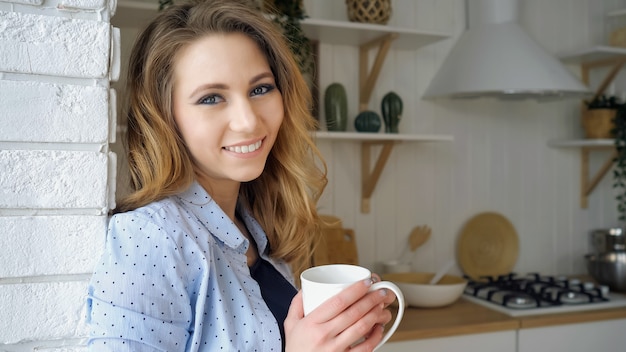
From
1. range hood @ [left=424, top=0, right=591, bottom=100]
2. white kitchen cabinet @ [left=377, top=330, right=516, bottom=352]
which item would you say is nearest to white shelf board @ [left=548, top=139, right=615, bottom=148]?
range hood @ [left=424, top=0, right=591, bottom=100]

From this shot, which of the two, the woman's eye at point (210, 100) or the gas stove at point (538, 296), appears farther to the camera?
the gas stove at point (538, 296)

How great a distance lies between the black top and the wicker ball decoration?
125 centimetres

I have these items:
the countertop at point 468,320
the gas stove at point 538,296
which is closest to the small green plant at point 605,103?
the gas stove at point 538,296

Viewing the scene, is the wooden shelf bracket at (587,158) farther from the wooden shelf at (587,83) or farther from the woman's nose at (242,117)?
the woman's nose at (242,117)

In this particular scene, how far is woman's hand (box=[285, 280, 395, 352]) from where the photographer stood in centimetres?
80

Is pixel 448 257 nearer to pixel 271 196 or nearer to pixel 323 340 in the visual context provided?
pixel 271 196

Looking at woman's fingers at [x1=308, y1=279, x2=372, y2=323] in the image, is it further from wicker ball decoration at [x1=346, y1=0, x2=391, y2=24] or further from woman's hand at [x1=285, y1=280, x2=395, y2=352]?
wicker ball decoration at [x1=346, y1=0, x2=391, y2=24]

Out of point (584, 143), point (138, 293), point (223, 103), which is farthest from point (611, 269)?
point (138, 293)

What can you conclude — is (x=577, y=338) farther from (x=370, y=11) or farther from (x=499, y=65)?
(x=370, y=11)

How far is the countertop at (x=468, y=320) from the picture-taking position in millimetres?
1885

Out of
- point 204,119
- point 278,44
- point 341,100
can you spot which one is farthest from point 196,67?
point 341,100

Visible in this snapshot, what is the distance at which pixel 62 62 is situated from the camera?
0.79 m

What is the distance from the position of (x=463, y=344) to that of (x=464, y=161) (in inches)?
37.3

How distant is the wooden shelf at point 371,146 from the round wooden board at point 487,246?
49 cm
